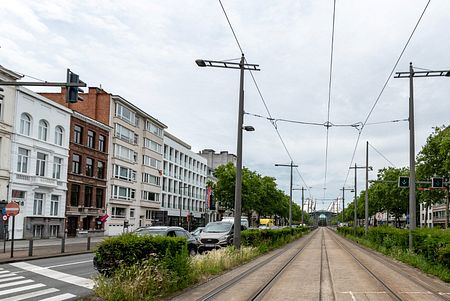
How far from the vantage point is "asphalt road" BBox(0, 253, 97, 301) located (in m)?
12.3

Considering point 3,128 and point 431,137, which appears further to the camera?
point 431,137

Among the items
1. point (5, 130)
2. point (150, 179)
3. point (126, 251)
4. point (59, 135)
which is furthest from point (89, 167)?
point (126, 251)

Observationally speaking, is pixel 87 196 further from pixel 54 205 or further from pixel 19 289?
Answer: pixel 19 289

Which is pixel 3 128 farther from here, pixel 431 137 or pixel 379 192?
pixel 379 192

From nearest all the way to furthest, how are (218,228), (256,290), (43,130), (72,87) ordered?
1. (256,290)
2. (72,87)
3. (218,228)
4. (43,130)

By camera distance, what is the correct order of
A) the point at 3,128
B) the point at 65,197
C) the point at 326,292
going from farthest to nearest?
the point at 65,197 → the point at 3,128 → the point at 326,292

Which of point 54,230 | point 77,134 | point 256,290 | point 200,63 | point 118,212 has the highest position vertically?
point 77,134

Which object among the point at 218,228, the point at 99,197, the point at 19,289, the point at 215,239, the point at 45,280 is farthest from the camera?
the point at 99,197

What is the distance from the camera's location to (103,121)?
191ft

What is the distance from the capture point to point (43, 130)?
43.9 m

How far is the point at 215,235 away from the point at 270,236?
17.7ft

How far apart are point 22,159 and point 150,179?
32.4 m

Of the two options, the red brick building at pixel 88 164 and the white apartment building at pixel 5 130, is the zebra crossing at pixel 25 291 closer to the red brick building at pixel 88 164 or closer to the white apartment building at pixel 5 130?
the white apartment building at pixel 5 130

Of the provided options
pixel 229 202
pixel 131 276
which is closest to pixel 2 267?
pixel 131 276
